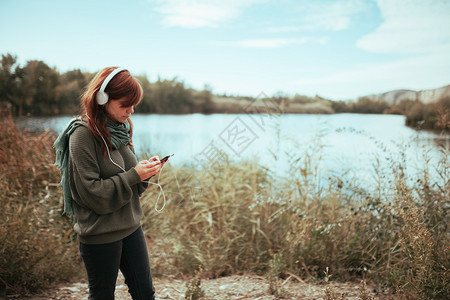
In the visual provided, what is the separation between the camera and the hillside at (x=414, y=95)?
353 cm

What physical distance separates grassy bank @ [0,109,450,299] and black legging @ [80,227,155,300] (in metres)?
0.98

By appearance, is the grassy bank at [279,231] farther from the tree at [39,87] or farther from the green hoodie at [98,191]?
the tree at [39,87]

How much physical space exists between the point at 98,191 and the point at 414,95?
11.7 feet

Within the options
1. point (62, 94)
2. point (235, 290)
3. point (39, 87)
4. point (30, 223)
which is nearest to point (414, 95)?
point (235, 290)

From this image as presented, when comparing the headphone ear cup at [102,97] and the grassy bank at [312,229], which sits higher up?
the headphone ear cup at [102,97]

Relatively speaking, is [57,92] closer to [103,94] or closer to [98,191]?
[103,94]

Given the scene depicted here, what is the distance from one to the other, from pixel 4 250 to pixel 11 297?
1.05 ft

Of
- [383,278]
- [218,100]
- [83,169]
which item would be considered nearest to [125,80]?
[83,169]

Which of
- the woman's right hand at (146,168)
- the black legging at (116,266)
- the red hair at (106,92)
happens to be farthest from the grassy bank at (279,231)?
the red hair at (106,92)

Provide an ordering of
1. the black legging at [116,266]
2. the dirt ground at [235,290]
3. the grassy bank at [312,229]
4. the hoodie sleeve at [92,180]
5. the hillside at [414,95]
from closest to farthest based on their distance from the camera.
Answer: the hoodie sleeve at [92,180]
the black legging at [116,266]
the dirt ground at [235,290]
the grassy bank at [312,229]
the hillside at [414,95]

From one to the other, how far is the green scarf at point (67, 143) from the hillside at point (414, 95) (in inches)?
130

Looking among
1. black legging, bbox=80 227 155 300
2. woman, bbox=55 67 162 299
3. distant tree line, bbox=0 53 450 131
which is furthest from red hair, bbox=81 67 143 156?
distant tree line, bbox=0 53 450 131

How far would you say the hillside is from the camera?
11.6 ft

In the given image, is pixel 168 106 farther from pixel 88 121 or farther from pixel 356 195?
pixel 88 121
